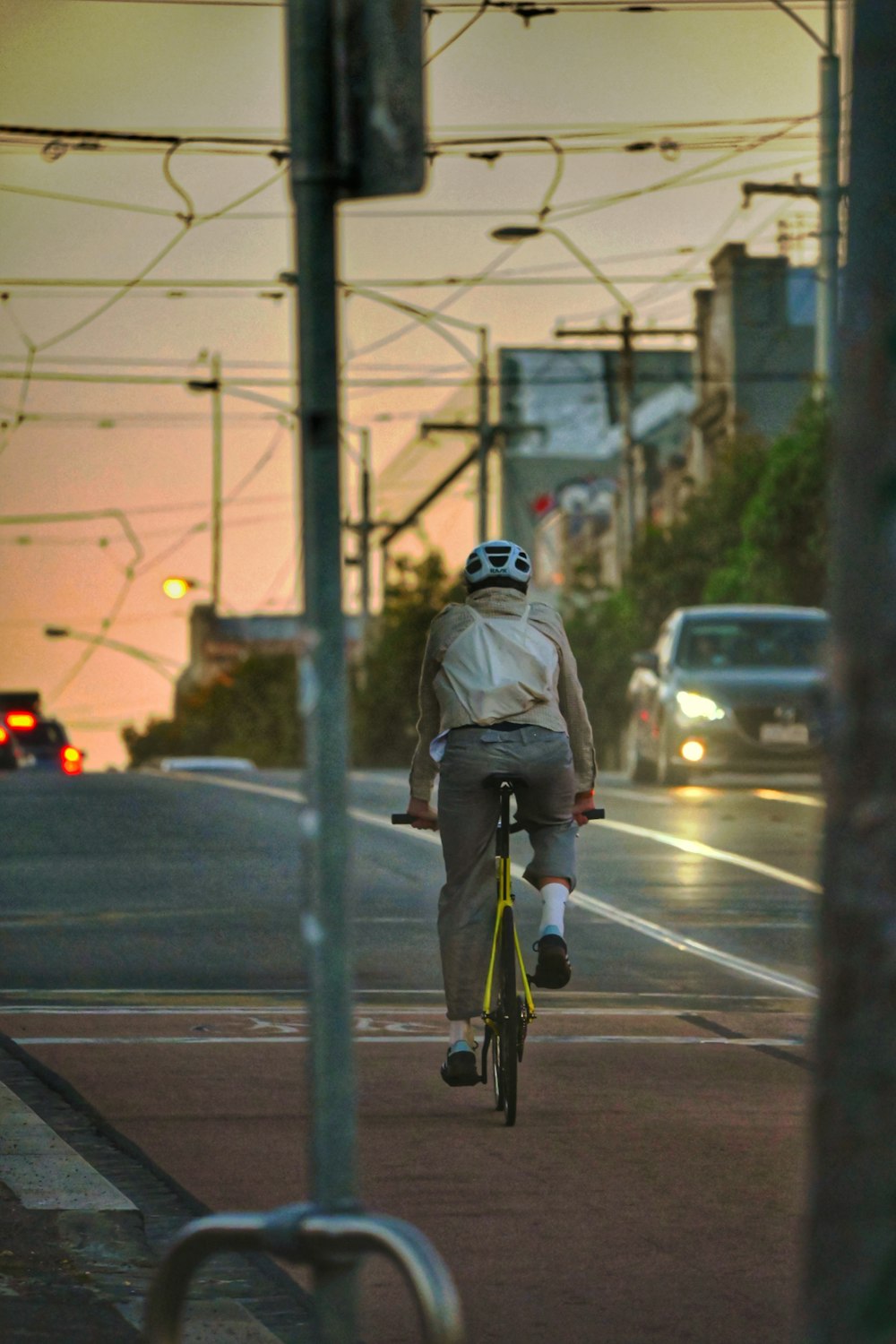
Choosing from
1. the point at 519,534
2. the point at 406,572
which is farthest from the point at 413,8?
the point at 519,534

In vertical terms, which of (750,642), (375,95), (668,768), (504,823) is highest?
(375,95)

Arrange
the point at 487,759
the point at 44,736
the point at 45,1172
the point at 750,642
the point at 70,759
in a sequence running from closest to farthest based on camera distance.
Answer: the point at 45,1172, the point at 487,759, the point at 750,642, the point at 44,736, the point at 70,759

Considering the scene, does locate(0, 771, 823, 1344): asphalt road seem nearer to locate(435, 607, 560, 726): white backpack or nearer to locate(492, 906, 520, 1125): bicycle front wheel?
locate(492, 906, 520, 1125): bicycle front wheel

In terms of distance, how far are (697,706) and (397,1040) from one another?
49.2ft

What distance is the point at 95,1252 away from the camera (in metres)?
5.82

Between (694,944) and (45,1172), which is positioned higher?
(45,1172)

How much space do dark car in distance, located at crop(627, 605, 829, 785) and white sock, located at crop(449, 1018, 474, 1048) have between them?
1591cm

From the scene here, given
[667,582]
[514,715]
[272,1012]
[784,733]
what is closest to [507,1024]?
[514,715]

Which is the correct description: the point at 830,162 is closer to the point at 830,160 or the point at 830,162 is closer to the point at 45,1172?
the point at 830,160

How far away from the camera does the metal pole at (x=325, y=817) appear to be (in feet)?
10.3

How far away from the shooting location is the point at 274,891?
15594mm

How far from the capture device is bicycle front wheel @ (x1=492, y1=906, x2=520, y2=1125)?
745 cm

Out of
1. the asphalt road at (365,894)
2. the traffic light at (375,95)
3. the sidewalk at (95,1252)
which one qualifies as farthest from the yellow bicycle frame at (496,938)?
the traffic light at (375,95)

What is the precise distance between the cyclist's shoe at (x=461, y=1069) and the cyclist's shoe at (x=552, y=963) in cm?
31
